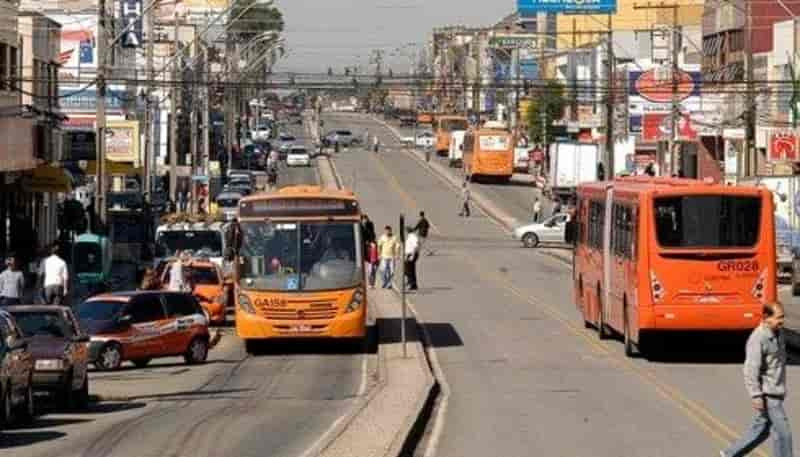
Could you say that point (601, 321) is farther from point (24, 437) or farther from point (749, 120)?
point (749, 120)

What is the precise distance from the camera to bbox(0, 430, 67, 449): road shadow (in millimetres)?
22562

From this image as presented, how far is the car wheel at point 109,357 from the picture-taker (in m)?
35.0

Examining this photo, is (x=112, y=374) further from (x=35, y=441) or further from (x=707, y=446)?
(x=707, y=446)

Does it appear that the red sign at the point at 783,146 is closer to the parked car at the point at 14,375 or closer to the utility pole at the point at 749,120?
the utility pole at the point at 749,120

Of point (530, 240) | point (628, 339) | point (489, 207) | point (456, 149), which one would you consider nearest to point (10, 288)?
point (628, 339)

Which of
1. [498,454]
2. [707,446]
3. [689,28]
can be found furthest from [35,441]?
[689,28]

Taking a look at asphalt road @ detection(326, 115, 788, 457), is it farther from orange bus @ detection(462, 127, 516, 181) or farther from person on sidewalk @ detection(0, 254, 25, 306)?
orange bus @ detection(462, 127, 516, 181)

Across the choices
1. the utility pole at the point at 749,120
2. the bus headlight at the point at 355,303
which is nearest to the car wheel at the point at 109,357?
the bus headlight at the point at 355,303

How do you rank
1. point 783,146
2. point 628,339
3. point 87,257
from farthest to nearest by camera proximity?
point 783,146, point 87,257, point 628,339

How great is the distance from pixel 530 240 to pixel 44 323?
56.6 m

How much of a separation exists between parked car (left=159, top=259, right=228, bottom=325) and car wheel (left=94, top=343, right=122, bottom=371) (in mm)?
11060

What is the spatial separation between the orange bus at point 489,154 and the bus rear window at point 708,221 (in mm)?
83051

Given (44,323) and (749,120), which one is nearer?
(44,323)

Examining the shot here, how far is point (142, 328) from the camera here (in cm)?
3584
